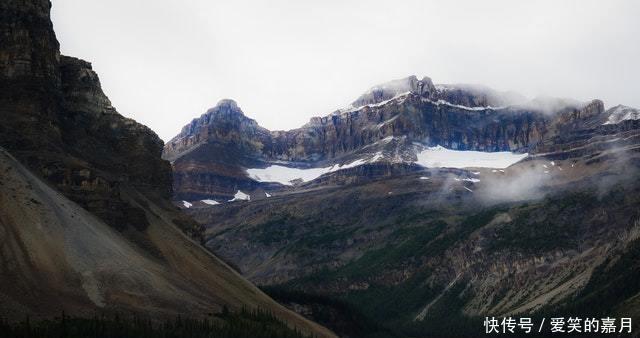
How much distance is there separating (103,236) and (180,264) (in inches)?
641

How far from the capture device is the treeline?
7054 centimetres

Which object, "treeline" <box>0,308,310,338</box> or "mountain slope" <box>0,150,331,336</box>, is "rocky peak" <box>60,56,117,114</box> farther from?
"treeline" <box>0,308,310,338</box>

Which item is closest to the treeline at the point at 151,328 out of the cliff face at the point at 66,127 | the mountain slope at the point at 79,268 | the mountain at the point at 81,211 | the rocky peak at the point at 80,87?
the mountain at the point at 81,211

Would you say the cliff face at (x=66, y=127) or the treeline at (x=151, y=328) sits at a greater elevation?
the cliff face at (x=66, y=127)

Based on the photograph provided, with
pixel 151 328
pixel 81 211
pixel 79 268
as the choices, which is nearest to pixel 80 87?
pixel 81 211

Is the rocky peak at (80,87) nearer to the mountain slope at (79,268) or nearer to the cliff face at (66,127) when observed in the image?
the cliff face at (66,127)

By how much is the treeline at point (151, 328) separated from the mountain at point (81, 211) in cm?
197

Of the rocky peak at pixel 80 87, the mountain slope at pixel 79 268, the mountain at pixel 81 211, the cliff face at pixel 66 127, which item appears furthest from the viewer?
the rocky peak at pixel 80 87

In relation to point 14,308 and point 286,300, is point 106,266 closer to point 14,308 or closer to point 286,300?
point 14,308

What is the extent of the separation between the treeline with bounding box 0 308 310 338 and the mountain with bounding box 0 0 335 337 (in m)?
1.97

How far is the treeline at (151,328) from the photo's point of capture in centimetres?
7054

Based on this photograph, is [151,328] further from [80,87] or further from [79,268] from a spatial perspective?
[80,87]

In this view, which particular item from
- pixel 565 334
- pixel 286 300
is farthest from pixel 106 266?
pixel 565 334

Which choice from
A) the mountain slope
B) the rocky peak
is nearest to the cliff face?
the rocky peak
